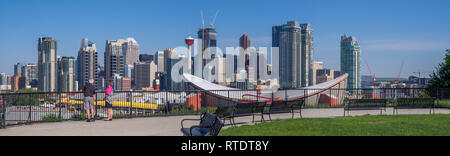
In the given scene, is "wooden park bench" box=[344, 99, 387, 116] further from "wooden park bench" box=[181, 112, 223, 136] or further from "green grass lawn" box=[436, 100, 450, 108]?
"wooden park bench" box=[181, 112, 223, 136]

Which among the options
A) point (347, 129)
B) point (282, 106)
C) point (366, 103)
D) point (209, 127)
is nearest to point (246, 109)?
point (282, 106)

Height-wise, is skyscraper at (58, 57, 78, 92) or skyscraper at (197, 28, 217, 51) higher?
skyscraper at (197, 28, 217, 51)

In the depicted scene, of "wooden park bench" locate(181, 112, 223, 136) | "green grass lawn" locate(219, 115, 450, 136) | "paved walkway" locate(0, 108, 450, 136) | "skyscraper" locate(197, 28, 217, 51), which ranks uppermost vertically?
"skyscraper" locate(197, 28, 217, 51)

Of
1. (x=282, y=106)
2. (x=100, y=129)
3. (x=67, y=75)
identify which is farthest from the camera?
(x=67, y=75)

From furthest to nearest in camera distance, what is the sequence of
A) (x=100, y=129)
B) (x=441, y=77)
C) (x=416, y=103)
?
(x=441, y=77) → (x=416, y=103) → (x=100, y=129)

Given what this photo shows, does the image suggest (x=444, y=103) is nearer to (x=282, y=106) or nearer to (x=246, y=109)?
(x=282, y=106)

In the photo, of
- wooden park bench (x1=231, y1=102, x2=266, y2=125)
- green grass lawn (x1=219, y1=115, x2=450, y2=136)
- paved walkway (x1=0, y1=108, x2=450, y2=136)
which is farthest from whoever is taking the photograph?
wooden park bench (x1=231, y1=102, x2=266, y2=125)

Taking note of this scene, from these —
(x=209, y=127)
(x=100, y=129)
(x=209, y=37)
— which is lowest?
(x=100, y=129)

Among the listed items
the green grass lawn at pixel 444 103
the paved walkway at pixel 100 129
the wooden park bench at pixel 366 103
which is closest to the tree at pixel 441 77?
the green grass lawn at pixel 444 103

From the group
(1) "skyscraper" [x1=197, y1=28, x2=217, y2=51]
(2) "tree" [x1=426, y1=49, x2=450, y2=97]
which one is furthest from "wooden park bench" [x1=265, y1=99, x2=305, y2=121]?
(1) "skyscraper" [x1=197, y1=28, x2=217, y2=51]

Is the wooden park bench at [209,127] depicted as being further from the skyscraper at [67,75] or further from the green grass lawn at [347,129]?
the skyscraper at [67,75]

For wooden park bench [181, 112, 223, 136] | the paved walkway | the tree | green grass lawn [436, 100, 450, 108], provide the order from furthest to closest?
the tree, green grass lawn [436, 100, 450, 108], the paved walkway, wooden park bench [181, 112, 223, 136]
